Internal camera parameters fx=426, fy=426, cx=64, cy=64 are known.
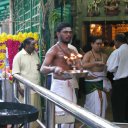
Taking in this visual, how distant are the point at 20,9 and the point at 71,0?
5.68 m

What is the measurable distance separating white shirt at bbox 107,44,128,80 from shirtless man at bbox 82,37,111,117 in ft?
1.52

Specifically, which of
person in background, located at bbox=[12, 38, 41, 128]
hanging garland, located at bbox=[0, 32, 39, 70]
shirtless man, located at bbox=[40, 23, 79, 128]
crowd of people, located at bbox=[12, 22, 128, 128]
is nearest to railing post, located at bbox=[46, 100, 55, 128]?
crowd of people, located at bbox=[12, 22, 128, 128]

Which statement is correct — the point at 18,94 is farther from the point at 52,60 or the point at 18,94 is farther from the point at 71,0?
the point at 71,0

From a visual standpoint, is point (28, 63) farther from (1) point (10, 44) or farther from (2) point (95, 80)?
(1) point (10, 44)

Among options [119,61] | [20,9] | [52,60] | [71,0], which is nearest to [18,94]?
[52,60]

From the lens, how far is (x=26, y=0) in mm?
13438

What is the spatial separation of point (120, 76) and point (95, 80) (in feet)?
2.58

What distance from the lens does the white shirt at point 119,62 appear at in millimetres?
7246

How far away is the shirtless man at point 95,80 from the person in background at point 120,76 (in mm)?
504

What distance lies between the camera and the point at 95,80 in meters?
6.74

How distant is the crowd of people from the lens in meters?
5.42

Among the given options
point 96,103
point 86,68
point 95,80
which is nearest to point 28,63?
point 86,68

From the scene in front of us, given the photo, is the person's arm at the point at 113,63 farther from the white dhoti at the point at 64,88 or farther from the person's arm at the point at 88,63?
the white dhoti at the point at 64,88

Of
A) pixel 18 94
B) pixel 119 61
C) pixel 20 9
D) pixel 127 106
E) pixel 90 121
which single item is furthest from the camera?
pixel 20 9
